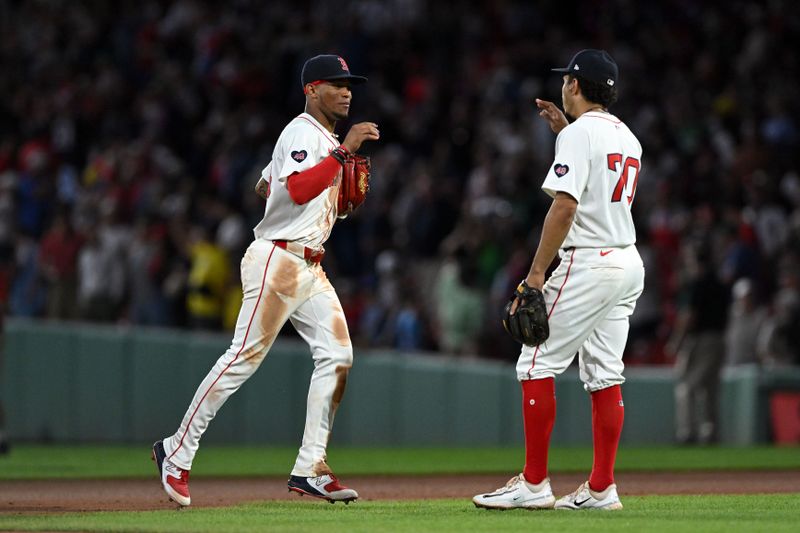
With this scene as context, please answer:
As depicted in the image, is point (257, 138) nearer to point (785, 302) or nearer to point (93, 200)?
point (93, 200)

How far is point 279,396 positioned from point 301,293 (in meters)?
9.57

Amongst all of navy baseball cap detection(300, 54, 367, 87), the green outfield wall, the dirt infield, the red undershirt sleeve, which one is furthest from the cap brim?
the green outfield wall

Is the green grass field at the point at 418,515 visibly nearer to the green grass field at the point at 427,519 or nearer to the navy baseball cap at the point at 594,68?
the green grass field at the point at 427,519

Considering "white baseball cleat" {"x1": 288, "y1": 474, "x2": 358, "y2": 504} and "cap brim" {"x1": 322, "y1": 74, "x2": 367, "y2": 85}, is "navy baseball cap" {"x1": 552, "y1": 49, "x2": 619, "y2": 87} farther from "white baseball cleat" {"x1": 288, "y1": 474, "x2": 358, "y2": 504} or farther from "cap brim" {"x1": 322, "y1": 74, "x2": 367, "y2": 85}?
"white baseball cleat" {"x1": 288, "y1": 474, "x2": 358, "y2": 504}

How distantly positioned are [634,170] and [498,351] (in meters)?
9.41

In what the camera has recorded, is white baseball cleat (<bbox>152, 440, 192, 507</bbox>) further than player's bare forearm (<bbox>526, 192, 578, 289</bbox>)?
Yes

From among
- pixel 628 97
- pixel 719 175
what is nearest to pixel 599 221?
pixel 719 175

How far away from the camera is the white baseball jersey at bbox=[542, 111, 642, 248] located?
741 cm

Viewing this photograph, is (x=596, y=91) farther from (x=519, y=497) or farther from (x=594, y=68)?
(x=519, y=497)

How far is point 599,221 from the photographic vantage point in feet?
24.7

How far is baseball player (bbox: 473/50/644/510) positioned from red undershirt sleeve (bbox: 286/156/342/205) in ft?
3.70

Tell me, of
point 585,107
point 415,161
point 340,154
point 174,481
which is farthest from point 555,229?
point 415,161

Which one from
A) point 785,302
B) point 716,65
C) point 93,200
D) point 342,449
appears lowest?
point 342,449

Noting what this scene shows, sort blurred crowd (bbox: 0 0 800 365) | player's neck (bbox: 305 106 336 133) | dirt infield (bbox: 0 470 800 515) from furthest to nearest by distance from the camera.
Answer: blurred crowd (bbox: 0 0 800 365)
dirt infield (bbox: 0 470 800 515)
player's neck (bbox: 305 106 336 133)
